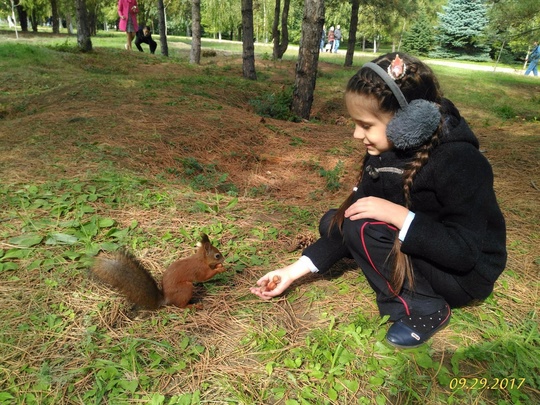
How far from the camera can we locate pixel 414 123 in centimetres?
139

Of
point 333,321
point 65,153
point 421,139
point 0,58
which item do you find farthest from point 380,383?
point 0,58

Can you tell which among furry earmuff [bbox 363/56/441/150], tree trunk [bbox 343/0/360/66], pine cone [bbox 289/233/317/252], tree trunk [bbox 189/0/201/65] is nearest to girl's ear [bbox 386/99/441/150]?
furry earmuff [bbox 363/56/441/150]

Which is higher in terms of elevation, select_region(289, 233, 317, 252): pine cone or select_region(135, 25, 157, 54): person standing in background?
select_region(135, 25, 157, 54): person standing in background

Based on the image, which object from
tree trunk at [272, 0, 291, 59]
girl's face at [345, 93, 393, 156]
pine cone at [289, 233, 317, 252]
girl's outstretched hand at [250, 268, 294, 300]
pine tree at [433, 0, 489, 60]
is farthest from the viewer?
pine tree at [433, 0, 489, 60]

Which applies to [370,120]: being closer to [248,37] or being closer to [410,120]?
[410,120]

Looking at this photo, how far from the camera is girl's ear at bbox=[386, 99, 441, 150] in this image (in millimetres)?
1384

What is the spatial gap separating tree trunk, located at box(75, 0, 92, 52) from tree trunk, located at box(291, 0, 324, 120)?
7290mm

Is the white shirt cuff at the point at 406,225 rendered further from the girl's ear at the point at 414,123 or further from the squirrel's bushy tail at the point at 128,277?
the squirrel's bushy tail at the point at 128,277

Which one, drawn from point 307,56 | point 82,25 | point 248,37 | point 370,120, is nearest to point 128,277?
point 370,120

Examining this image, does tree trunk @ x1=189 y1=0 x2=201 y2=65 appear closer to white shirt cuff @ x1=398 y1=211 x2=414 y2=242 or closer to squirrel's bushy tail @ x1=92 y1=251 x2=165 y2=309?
squirrel's bushy tail @ x1=92 y1=251 x2=165 y2=309

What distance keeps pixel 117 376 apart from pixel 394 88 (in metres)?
1.53

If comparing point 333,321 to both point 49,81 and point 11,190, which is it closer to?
point 11,190

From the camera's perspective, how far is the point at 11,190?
261cm
